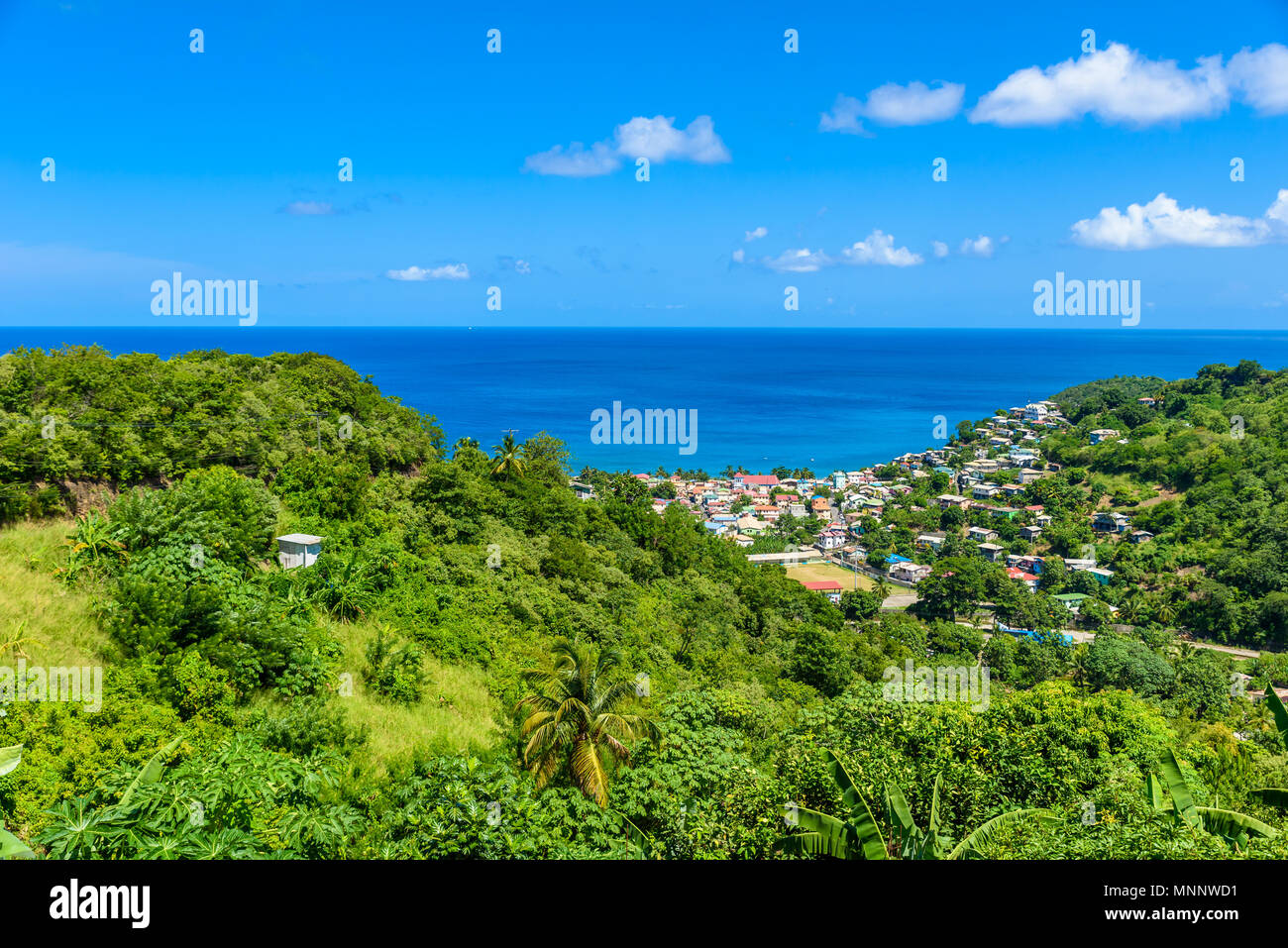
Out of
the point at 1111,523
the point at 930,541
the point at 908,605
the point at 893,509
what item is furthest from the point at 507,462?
the point at 1111,523

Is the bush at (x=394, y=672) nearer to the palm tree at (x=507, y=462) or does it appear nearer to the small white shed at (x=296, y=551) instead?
the small white shed at (x=296, y=551)

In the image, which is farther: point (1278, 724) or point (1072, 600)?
point (1072, 600)

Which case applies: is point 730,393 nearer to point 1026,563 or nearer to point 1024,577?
point 1026,563

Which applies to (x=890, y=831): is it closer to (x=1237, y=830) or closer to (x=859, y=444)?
(x=1237, y=830)

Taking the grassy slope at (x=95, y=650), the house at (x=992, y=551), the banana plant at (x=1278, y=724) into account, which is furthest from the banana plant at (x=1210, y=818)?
the house at (x=992, y=551)

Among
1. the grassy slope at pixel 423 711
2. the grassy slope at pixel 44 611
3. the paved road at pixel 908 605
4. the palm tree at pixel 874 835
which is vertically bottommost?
the paved road at pixel 908 605

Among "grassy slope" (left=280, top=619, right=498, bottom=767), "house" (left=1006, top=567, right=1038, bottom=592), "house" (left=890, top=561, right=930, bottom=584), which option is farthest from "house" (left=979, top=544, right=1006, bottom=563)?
"grassy slope" (left=280, top=619, right=498, bottom=767)

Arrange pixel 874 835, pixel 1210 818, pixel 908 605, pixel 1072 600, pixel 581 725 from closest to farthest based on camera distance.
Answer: pixel 874 835 → pixel 1210 818 → pixel 581 725 → pixel 1072 600 → pixel 908 605
